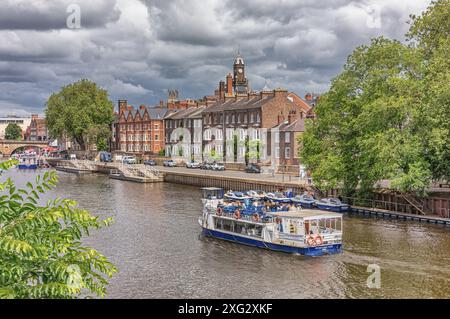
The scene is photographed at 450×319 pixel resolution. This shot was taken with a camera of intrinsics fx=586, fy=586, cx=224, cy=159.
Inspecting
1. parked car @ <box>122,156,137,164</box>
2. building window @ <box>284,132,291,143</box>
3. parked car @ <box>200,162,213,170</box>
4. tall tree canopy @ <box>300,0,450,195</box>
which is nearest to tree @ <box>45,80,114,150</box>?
parked car @ <box>122,156,137,164</box>

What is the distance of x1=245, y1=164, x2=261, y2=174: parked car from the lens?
96506mm

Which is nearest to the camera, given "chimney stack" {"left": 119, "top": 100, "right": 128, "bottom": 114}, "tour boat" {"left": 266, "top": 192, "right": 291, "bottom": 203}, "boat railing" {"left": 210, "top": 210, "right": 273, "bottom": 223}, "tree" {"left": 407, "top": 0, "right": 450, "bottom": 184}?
"boat railing" {"left": 210, "top": 210, "right": 273, "bottom": 223}

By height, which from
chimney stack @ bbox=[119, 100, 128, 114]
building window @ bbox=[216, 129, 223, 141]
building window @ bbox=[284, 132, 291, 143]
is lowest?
building window @ bbox=[284, 132, 291, 143]

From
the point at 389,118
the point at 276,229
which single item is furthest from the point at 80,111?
the point at 276,229

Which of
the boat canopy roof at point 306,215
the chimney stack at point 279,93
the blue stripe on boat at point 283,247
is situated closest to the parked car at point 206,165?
the chimney stack at point 279,93

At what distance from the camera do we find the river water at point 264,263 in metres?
31.3

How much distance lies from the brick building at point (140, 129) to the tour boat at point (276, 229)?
9648 centimetres

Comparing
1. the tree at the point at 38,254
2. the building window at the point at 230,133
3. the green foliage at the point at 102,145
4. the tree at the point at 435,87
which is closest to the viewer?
the tree at the point at 38,254

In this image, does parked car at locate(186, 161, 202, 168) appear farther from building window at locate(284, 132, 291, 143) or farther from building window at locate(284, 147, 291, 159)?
building window at locate(284, 132, 291, 143)

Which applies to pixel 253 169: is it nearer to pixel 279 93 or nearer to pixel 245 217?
pixel 279 93

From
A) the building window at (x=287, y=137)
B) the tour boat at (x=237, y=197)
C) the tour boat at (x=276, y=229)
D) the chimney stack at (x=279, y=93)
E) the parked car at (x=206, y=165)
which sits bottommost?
the tour boat at (x=276, y=229)

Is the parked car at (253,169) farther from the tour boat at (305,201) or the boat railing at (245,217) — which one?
the boat railing at (245,217)

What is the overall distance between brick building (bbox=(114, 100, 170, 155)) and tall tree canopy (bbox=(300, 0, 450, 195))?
270 feet

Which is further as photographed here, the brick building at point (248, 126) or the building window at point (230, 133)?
the building window at point (230, 133)
